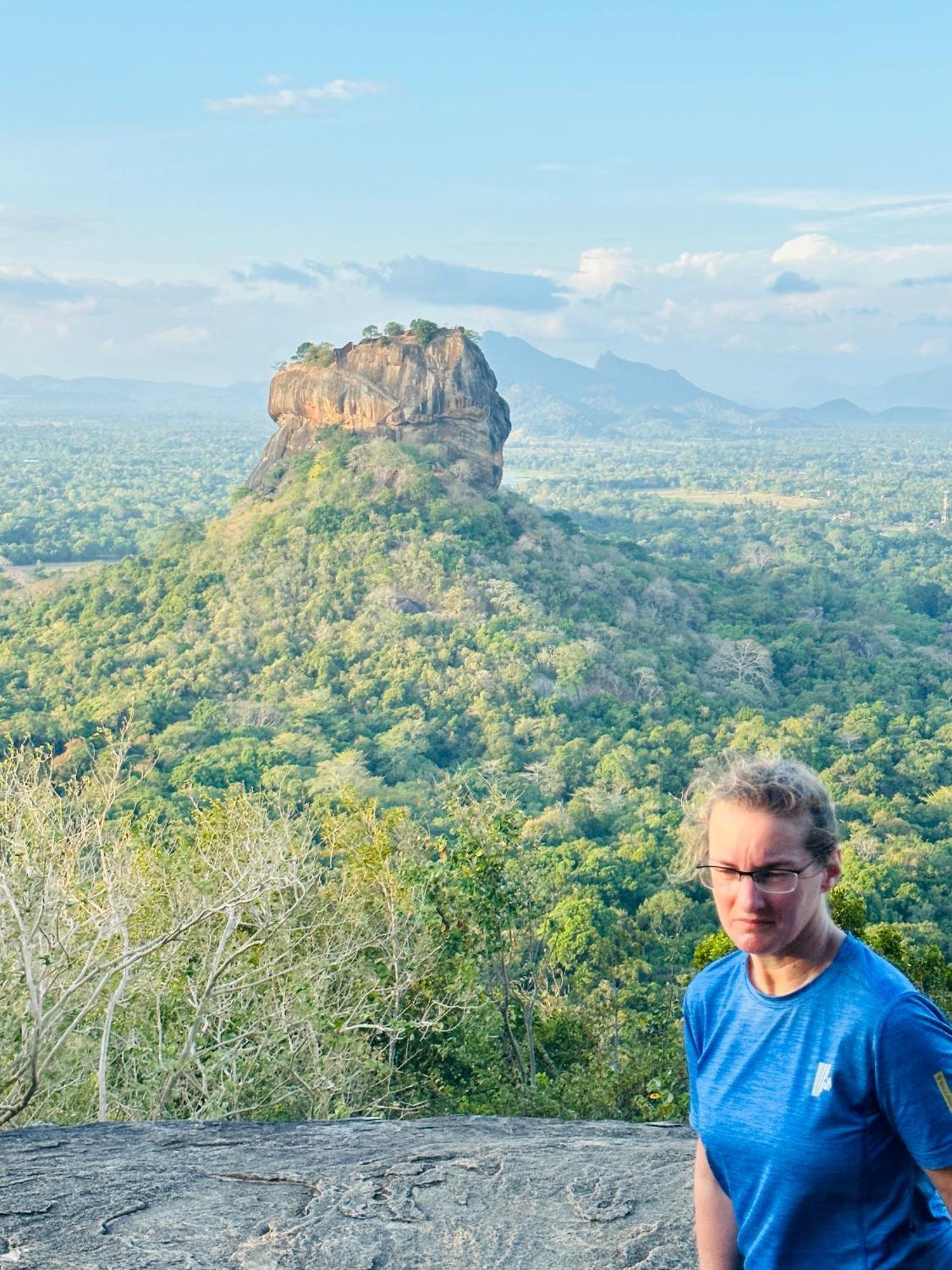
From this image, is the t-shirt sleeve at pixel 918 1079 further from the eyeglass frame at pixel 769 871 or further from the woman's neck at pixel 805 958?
the eyeglass frame at pixel 769 871

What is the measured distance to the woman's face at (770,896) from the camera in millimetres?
2543

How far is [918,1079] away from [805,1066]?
243 millimetres

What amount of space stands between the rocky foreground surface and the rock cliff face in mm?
40490

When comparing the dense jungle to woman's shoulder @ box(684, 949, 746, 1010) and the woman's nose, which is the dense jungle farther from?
the woman's nose

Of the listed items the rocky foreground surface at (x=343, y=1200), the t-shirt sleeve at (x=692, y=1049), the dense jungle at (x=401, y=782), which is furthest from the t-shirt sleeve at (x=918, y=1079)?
the dense jungle at (x=401, y=782)

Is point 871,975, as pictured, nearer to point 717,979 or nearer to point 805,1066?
point 805,1066

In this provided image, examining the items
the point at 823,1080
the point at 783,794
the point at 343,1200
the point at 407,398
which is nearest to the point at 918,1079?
the point at 823,1080

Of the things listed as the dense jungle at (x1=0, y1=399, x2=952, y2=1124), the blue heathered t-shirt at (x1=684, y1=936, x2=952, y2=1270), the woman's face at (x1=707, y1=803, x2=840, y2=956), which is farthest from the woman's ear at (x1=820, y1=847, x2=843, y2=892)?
the dense jungle at (x1=0, y1=399, x2=952, y2=1124)

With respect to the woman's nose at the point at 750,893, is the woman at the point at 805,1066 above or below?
below

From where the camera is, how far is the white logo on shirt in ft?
7.89

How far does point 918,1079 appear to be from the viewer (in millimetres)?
2295

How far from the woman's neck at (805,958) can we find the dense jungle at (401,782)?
5.34 metres

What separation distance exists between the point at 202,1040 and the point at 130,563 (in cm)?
3829

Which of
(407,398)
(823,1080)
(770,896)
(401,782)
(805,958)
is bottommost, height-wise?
(401,782)
